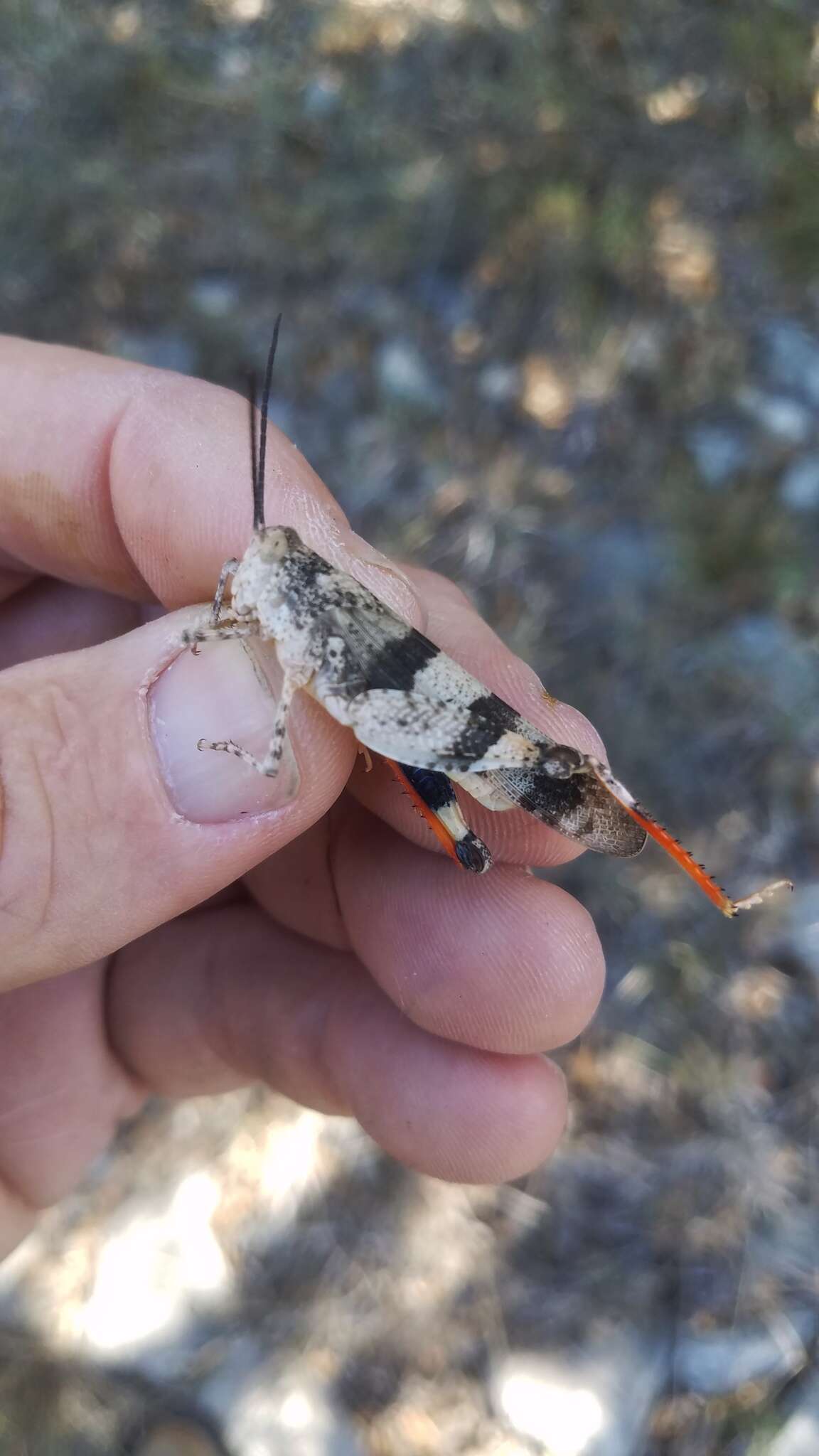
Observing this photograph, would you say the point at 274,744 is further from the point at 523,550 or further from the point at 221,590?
the point at 523,550

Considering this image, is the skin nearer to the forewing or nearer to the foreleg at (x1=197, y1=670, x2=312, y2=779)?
the foreleg at (x1=197, y1=670, x2=312, y2=779)

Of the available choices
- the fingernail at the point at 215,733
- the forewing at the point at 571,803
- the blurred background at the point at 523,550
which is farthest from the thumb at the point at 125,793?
the blurred background at the point at 523,550

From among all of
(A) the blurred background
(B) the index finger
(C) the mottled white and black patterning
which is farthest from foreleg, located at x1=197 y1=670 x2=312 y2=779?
(A) the blurred background

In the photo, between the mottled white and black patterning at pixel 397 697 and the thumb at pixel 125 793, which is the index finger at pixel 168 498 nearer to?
the mottled white and black patterning at pixel 397 697

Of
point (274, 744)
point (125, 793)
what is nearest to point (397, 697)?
point (274, 744)

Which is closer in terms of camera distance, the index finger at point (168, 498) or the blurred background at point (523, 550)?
the index finger at point (168, 498)
